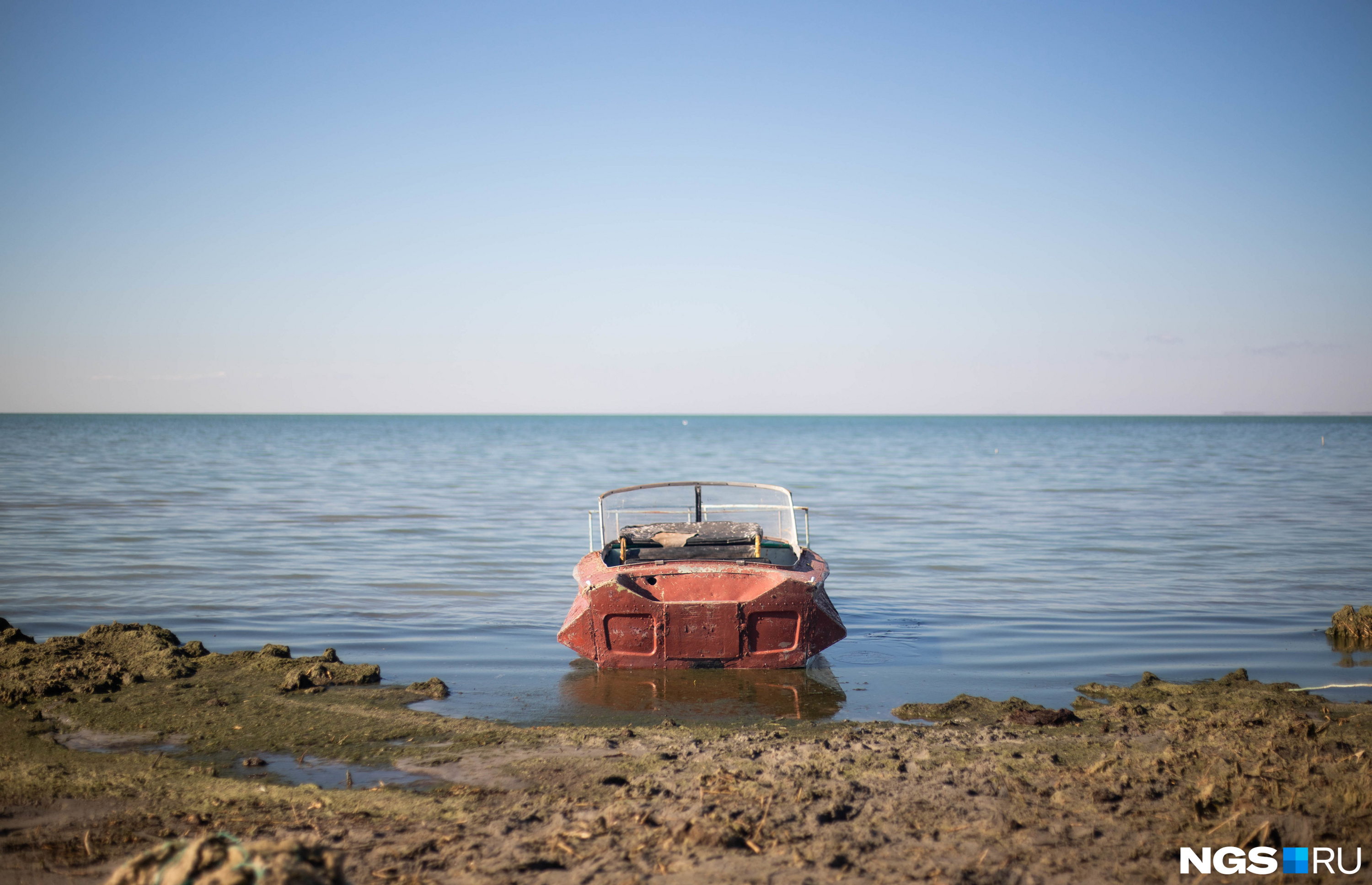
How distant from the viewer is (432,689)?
8398 mm

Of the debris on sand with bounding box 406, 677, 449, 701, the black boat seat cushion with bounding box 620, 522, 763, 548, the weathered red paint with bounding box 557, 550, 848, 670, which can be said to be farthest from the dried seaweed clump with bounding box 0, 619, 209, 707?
the black boat seat cushion with bounding box 620, 522, 763, 548

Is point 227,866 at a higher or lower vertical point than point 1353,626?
higher

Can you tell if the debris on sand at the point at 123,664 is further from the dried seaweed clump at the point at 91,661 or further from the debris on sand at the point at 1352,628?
the debris on sand at the point at 1352,628

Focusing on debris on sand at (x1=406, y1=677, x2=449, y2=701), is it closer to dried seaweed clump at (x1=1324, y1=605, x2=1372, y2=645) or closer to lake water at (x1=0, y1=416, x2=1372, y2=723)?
lake water at (x1=0, y1=416, x2=1372, y2=723)

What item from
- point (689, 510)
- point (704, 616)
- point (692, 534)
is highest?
point (689, 510)

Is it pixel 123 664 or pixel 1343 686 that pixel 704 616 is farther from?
pixel 1343 686

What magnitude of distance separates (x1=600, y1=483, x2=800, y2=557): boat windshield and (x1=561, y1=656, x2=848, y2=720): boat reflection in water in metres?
2.06

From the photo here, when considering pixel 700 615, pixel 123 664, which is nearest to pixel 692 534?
pixel 700 615

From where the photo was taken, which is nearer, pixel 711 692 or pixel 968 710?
pixel 968 710

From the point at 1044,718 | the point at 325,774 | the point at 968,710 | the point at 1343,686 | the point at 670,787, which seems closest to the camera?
the point at 670,787

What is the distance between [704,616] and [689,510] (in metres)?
2.80

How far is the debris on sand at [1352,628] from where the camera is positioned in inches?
408

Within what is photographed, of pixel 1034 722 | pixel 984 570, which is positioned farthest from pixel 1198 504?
pixel 1034 722

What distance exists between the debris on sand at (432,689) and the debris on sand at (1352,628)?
999cm
